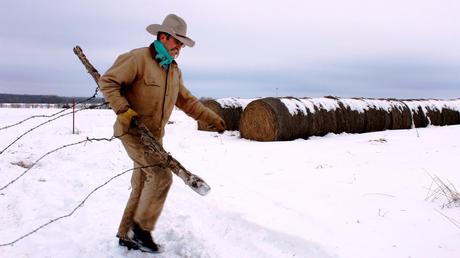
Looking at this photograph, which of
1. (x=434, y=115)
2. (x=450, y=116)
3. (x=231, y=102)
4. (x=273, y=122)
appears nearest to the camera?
(x=273, y=122)

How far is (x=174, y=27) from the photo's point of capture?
11.7ft

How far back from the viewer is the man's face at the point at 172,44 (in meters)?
3.65

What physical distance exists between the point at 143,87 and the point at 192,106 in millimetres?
682

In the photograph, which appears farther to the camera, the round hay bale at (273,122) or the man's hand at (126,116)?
the round hay bale at (273,122)

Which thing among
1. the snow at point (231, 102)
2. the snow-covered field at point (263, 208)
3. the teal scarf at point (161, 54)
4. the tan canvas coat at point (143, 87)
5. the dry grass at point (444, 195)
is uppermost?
the teal scarf at point (161, 54)

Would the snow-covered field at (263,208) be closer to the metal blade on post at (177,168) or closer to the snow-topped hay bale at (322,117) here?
the metal blade on post at (177,168)

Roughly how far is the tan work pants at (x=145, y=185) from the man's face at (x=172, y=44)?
79cm

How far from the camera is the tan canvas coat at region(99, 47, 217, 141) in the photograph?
135 inches

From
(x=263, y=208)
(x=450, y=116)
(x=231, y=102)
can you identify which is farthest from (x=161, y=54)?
(x=450, y=116)

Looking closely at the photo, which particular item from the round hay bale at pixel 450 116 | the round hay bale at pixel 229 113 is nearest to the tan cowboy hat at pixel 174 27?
the round hay bale at pixel 229 113

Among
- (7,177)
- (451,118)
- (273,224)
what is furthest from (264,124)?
(451,118)

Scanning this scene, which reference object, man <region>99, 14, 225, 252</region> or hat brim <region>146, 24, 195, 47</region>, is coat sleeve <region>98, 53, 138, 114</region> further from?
hat brim <region>146, 24, 195, 47</region>

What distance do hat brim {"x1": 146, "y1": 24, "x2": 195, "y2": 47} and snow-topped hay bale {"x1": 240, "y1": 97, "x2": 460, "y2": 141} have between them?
8.16 m

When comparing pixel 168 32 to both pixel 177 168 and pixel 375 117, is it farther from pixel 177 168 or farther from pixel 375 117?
pixel 375 117
